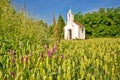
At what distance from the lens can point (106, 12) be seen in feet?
195

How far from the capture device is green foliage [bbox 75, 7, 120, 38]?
2159 inches

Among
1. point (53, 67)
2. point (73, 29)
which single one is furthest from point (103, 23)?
point (53, 67)

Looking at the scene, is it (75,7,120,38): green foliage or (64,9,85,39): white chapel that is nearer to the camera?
(75,7,120,38): green foliage

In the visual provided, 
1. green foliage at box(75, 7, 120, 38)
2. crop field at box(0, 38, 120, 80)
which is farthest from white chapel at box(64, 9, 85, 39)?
crop field at box(0, 38, 120, 80)

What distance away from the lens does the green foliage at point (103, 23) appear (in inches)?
2159

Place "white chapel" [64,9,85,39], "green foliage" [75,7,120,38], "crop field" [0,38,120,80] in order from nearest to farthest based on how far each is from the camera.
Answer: "crop field" [0,38,120,80] < "green foliage" [75,7,120,38] < "white chapel" [64,9,85,39]

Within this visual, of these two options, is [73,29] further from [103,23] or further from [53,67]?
[53,67]

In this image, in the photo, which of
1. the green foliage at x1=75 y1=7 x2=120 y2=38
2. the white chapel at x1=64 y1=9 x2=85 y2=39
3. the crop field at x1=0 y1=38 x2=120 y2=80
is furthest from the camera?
the white chapel at x1=64 y1=9 x2=85 y2=39

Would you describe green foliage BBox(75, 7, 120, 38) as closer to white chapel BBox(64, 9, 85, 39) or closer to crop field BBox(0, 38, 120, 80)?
white chapel BBox(64, 9, 85, 39)

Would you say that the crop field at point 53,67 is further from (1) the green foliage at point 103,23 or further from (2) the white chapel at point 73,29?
(2) the white chapel at point 73,29

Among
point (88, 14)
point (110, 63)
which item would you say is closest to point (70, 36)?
point (88, 14)

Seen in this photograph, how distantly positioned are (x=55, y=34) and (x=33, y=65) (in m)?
2.67

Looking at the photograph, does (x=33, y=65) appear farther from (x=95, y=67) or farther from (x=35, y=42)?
(x=35, y=42)

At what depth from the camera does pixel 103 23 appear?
5675cm
